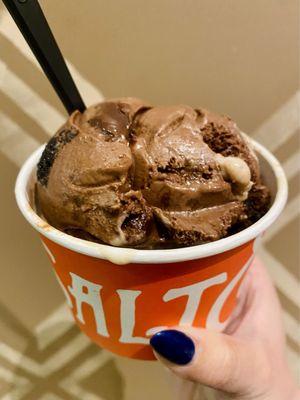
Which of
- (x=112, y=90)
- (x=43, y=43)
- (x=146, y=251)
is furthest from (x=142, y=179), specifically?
(x=112, y=90)

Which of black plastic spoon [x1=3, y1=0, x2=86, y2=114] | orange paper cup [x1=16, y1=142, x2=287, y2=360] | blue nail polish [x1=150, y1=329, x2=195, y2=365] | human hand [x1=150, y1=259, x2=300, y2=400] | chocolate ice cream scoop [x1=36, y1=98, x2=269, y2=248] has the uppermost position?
black plastic spoon [x1=3, y1=0, x2=86, y2=114]

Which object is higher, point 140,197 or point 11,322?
point 140,197

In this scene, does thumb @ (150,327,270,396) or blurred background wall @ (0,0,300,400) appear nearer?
thumb @ (150,327,270,396)

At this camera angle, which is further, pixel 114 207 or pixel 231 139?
pixel 231 139

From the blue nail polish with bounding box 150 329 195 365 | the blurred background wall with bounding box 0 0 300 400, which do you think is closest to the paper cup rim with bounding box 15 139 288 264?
the blue nail polish with bounding box 150 329 195 365

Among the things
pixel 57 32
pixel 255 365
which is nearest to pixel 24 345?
pixel 255 365

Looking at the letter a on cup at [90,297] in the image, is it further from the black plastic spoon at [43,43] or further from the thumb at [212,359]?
the black plastic spoon at [43,43]

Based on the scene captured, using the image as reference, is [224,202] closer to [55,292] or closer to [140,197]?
[140,197]

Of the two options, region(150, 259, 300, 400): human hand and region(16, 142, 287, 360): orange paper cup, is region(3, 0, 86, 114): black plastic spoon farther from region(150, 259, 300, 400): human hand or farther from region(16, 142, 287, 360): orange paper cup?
region(150, 259, 300, 400): human hand
